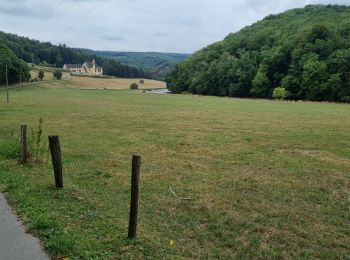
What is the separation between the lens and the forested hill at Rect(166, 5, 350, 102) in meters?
90.0

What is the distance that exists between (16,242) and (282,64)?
10802 centimetres

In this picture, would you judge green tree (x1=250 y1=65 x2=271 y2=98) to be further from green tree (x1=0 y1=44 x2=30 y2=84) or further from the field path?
the field path

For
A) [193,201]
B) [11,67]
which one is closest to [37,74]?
[11,67]

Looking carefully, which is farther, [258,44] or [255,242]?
[258,44]

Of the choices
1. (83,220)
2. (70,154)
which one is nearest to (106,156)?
(70,154)

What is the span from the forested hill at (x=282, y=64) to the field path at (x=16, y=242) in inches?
3304

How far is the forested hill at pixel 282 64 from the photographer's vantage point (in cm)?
9000

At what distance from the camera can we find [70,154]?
17109mm

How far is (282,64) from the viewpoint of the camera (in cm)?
10875

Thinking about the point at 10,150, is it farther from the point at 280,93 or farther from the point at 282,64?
the point at 282,64

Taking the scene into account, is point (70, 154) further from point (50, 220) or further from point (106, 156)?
point (50, 220)

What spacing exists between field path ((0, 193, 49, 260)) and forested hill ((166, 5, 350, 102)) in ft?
275

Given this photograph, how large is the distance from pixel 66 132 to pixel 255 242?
62.5 ft

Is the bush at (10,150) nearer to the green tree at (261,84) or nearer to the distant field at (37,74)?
the green tree at (261,84)
